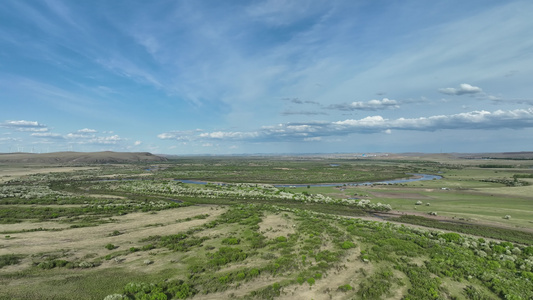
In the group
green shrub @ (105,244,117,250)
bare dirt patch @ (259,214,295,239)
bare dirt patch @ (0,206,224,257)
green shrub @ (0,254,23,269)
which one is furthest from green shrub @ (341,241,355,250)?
green shrub @ (0,254,23,269)

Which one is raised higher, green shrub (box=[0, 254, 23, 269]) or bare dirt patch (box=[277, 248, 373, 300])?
green shrub (box=[0, 254, 23, 269])

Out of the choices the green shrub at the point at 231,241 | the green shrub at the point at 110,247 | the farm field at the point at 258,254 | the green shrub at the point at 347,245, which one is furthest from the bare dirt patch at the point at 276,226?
the green shrub at the point at 110,247

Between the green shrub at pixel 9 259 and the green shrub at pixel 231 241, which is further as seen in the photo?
the green shrub at pixel 231 241

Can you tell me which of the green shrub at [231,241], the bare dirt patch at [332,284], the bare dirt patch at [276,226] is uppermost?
the green shrub at [231,241]

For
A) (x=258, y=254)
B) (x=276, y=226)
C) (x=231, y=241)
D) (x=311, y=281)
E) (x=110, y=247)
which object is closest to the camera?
(x=311, y=281)

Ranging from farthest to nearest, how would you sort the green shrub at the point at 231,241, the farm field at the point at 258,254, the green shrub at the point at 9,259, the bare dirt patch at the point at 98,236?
the green shrub at the point at 231,241 < the bare dirt patch at the point at 98,236 < the green shrub at the point at 9,259 < the farm field at the point at 258,254

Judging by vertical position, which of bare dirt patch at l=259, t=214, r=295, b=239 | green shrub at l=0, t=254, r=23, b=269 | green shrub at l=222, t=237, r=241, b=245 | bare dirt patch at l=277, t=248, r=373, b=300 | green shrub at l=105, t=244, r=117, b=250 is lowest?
bare dirt patch at l=259, t=214, r=295, b=239

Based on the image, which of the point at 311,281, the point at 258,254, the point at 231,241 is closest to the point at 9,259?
the point at 231,241

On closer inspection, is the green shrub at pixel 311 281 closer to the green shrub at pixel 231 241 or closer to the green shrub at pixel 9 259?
the green shrub at pixel 231 241

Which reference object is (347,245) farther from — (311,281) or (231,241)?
(231,241)

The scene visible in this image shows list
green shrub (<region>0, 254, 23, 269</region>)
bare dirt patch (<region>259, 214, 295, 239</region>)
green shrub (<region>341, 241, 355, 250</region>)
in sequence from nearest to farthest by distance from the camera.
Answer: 1. green shrub (<region>0, 254, 23, 269</region>)
2. green shrub (<region>341, 241, 355, 250</region>)
3. bare dirt patch (<region>259, 214, 295, 239</region>)

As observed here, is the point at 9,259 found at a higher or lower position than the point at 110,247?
higher

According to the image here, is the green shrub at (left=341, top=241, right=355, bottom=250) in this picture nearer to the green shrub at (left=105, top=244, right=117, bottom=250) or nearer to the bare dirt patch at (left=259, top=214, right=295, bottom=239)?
the bare dirt patch at (left=259, top=214, right=295, bottom=239)
